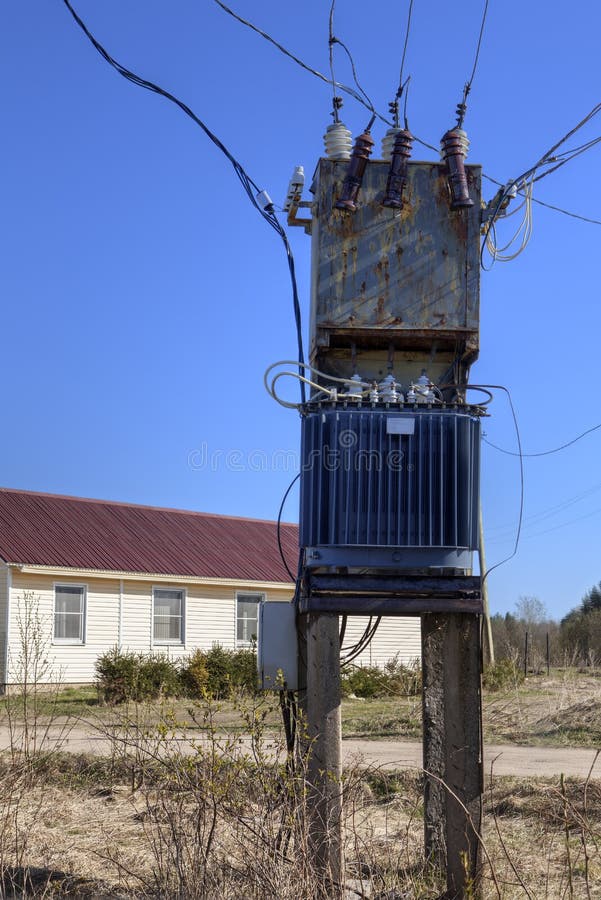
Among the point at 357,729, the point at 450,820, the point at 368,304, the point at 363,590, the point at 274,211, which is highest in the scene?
the point at 274,211

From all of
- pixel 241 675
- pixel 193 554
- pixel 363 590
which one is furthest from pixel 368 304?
pixel 193 554

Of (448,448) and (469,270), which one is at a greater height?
(469,270)

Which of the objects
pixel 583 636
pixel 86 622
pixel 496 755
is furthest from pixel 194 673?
pixel 583 636

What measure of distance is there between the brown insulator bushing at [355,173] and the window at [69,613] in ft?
59.5

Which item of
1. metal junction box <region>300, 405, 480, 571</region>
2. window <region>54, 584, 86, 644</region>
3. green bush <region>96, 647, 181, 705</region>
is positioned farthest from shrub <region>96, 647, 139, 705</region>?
metal junction box <region>300, 405, 480, 571</region>

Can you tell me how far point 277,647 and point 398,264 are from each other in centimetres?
214

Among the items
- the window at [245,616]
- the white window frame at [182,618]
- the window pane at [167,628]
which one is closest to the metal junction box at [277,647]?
the white window frame at [182,618]

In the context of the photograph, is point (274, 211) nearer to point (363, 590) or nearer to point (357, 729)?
point (363, 590)

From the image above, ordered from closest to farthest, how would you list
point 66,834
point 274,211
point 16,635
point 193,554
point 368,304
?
point 368,304, point 274,211, point 66,834, point 16,635, point 193,554

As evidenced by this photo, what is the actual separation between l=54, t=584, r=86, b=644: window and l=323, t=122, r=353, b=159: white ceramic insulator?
58.8 feet

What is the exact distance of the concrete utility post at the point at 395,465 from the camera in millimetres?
4965

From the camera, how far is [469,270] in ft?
17.7

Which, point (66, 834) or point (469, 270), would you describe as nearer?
point (469, 270)

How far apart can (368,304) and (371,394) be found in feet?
1.76
